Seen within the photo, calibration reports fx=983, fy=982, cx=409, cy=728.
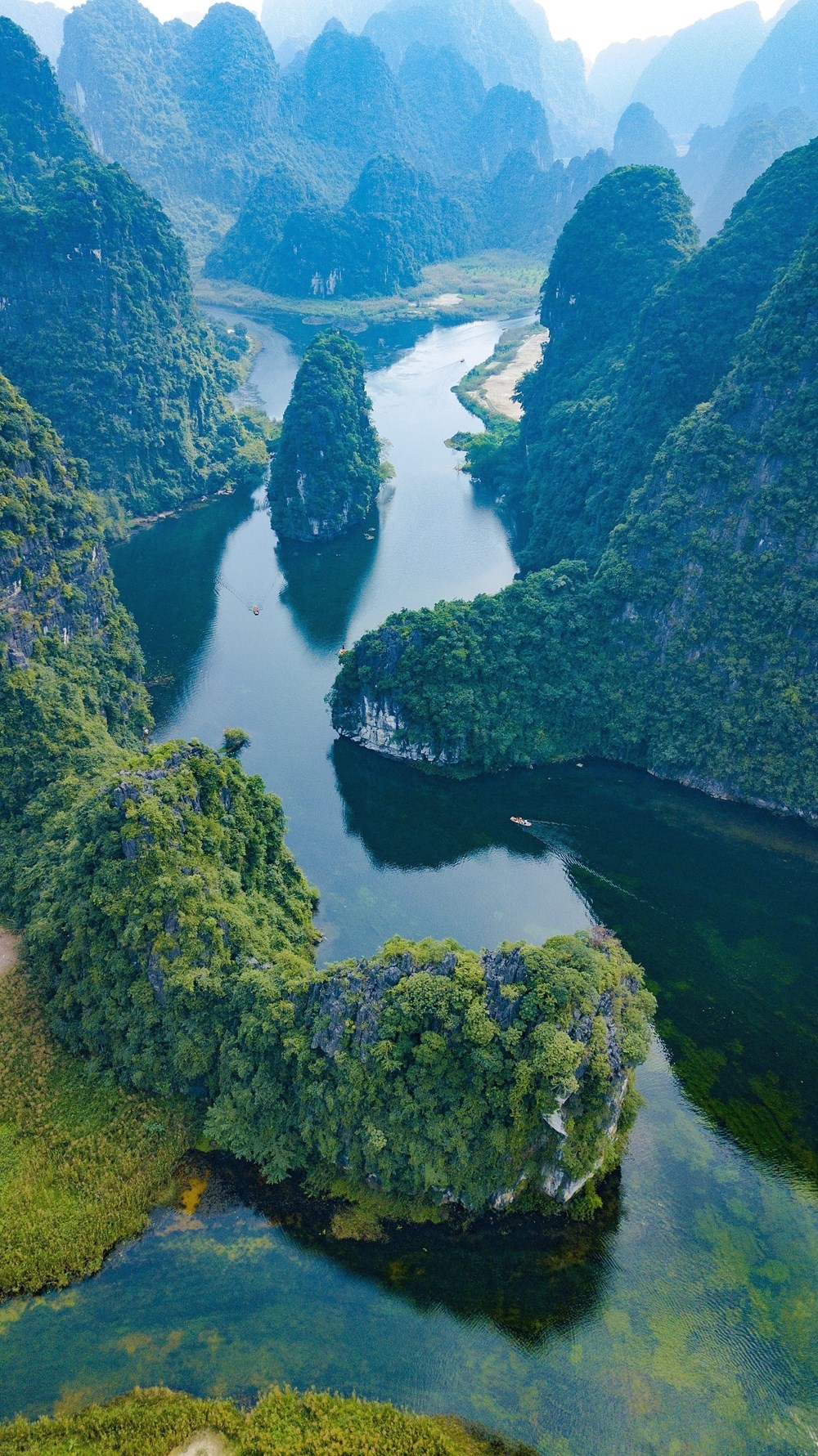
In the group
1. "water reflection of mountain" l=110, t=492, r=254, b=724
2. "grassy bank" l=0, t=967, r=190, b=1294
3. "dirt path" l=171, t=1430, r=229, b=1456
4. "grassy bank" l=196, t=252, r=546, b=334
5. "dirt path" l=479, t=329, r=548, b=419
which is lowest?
"dirt path" l=171, t=1430, r=229, b=1456

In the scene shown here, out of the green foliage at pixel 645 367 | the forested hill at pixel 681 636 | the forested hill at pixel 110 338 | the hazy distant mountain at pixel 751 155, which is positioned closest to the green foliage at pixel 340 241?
the hazy distant mountain at pixel 751 155

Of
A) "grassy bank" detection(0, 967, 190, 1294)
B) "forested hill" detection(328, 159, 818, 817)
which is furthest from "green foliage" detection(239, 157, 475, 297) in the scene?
"grassy bank" detection(0, 967, 190, 1294)

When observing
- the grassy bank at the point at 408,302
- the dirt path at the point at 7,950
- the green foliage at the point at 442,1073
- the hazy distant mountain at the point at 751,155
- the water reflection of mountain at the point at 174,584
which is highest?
the hazy distant mountain at the point at 751,155

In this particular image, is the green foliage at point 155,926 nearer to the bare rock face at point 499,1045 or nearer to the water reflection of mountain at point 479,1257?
the bare rock face at point 499,1045

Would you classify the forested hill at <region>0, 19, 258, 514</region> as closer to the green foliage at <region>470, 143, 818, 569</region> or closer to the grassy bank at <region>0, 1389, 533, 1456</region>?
the green foliage at <region>470, 143, 818, 569</region>

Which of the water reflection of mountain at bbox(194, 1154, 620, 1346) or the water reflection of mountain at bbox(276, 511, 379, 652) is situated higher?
the water reflection of mountain at bbox(276, 511, 379, 652)

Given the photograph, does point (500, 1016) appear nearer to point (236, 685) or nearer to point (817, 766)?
point (817, 766)
